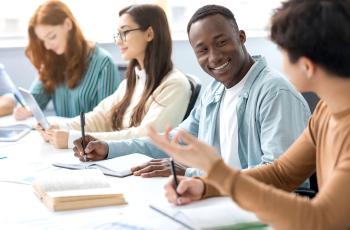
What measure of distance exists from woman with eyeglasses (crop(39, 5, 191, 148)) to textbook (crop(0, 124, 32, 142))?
15 centimetres

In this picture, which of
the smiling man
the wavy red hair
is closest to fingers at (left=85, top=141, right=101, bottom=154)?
the smiling man

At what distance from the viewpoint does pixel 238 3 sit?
13.3 ft

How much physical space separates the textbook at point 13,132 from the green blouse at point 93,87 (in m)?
0.47

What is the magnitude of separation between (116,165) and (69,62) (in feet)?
4.50

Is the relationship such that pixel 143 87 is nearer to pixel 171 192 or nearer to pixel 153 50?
pixel 153 50

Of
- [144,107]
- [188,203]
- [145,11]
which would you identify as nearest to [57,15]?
[145,11]

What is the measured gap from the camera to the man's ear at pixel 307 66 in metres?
1.07

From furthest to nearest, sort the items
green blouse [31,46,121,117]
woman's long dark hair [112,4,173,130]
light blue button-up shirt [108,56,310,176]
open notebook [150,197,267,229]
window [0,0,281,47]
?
window [0,0,281,47] → green blouse [31,46,121,117] → woman's long dark hair [112,4,173,130] → light blue button-up shirt [108,56,310,176] → open notebook [150,197,267,229]

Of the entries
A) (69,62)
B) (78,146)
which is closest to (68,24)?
(69,62)

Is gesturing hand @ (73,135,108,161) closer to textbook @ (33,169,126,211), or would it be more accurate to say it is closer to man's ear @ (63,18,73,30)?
textbook @ (33,169,126,211)

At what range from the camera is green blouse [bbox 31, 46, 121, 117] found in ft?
9.79

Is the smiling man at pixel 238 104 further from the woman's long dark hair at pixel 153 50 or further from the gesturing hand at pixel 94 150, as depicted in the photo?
the woman's long dark hair at pixel 153 50

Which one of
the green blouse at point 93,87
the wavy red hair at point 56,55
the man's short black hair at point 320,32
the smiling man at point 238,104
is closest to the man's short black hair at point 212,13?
the smiling man at point 238,104

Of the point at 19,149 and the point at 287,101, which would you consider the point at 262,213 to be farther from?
the point at 19,149
